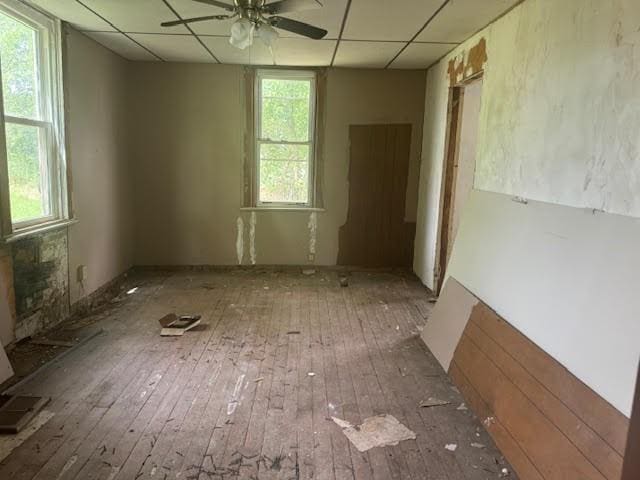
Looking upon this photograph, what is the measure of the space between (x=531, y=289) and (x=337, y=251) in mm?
3344

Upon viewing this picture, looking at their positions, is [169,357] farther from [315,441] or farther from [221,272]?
[221,272]

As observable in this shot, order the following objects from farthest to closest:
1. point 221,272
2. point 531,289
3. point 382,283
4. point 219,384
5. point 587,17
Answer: point 221,272 → point 382,283 → point 219,384 → point 531,289 → point 587,17

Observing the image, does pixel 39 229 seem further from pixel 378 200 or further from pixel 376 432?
pixel 378 200

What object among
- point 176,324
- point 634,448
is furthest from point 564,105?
point 176,324

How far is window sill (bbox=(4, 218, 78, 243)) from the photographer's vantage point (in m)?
3.04

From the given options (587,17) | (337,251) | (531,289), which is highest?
(587,17)

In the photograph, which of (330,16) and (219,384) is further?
(330,16)

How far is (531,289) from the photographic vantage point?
2.39 metres

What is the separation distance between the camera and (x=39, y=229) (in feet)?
10.8

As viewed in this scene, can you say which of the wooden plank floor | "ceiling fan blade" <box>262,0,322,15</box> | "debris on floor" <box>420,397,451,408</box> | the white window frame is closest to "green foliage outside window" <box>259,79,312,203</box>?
the white window frame

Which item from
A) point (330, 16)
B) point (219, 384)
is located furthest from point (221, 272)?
point (330, 16)

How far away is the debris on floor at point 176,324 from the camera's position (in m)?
3.55

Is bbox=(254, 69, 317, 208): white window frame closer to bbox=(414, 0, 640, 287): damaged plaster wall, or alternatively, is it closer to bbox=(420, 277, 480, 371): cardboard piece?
bbox=(414, 0, 640, 287): damaged plaster wall

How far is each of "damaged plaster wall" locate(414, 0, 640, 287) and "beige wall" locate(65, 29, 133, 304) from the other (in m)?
3.44
